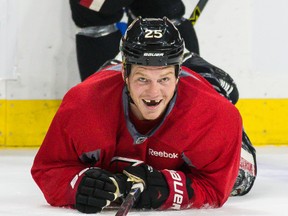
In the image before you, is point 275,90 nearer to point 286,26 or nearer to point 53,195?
point 286,26

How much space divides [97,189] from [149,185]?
0.48 feet

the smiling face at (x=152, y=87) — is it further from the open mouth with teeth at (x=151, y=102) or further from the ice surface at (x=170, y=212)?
the ice surface at (x=170, y=212)

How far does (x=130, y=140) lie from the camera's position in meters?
2.38

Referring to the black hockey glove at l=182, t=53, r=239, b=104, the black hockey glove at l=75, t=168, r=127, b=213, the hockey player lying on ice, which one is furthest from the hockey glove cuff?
the black hockey glove at l=182, t=53, r=239, b=104

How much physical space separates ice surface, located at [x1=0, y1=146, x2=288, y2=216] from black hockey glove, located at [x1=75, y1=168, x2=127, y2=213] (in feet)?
0.12

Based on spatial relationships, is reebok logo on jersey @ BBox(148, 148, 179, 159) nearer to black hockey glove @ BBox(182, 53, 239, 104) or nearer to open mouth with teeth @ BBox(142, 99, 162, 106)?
open mouth with teeth @ BBox(142, 99, 162, 106)

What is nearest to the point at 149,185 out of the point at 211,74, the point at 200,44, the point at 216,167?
the point at 216,167

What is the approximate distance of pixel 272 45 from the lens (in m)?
4.14

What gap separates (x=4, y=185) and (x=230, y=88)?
2.89 feet

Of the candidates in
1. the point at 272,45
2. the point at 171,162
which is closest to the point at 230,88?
the point at 171,162

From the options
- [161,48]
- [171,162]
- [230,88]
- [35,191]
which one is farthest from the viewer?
[230,88]

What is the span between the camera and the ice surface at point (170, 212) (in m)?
2.39

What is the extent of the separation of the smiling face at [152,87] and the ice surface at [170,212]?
30cm

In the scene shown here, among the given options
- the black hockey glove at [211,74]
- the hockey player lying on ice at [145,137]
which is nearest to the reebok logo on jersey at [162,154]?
the hockey player lying on ice at [145,137]
